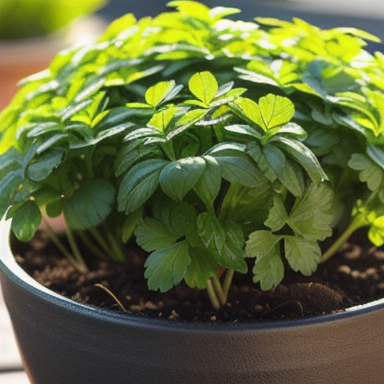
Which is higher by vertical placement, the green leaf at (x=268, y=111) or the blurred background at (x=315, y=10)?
the green leaf at (x=268, y=111)

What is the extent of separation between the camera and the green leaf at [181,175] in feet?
1.93

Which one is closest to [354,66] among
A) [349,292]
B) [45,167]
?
[349,292]

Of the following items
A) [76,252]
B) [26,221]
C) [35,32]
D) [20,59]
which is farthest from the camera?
[35,32]

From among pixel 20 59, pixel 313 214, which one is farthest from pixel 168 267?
pixel 20 59

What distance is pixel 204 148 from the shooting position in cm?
66

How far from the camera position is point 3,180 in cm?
71

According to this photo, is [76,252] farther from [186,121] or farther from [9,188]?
[186,121]

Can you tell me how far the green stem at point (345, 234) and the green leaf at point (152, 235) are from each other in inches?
7.9

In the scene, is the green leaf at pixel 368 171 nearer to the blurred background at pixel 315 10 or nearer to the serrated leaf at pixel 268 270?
the serrated leaf at pixel 268 270

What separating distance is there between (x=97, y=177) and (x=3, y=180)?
10 centimetres

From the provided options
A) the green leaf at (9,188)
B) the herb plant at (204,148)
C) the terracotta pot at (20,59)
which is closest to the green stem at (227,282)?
the herb plant at (204,148)

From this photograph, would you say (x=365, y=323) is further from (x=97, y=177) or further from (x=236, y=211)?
(x=97, y=177)

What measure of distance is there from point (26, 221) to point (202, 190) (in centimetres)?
18

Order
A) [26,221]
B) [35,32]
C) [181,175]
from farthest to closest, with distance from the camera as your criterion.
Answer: [35,32] < [26,221] < [181,175]
